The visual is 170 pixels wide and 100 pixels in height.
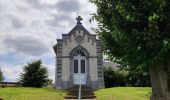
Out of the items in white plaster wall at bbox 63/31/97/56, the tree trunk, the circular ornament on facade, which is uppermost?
the circular ornament on facade

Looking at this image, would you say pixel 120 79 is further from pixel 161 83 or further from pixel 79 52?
pixel 161 83

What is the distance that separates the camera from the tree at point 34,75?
40250 millimetres

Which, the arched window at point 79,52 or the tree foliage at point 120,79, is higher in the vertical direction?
the arched window at point 79,52

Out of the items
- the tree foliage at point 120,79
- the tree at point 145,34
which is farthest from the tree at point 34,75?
the tree at point 145,34

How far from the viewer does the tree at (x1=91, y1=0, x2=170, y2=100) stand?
13305mm

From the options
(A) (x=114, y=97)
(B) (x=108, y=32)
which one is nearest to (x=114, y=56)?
(B) (x=108, y=32)

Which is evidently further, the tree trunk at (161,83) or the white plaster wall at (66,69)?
the white plaster wall at (66,69)

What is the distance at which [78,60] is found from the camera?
128 feet

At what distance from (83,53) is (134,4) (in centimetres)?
2537

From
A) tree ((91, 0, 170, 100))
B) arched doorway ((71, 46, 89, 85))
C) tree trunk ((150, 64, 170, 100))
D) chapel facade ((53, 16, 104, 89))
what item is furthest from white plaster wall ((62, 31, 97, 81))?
tree trunk ((150, 64, 170, 100))

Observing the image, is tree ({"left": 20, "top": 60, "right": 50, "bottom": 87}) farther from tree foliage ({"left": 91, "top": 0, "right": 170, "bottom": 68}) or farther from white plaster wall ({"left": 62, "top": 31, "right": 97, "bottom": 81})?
tree foliage ({"left": 91, "top": 0, "right": 170, "bottom": 68})

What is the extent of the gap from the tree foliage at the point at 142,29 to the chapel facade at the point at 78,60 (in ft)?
78.1

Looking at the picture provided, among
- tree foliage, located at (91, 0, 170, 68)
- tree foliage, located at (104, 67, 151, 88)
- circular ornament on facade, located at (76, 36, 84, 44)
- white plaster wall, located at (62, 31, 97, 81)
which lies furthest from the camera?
tree foliage, located at (104, 67, 151, 88)

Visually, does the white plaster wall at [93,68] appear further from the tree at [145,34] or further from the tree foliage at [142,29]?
the tree foliage at [142,29]
